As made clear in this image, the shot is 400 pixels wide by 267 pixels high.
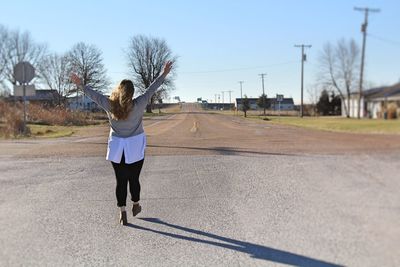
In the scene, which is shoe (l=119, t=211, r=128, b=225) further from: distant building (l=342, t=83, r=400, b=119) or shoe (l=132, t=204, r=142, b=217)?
distant building (l=342, t=83, r=400, b=119)

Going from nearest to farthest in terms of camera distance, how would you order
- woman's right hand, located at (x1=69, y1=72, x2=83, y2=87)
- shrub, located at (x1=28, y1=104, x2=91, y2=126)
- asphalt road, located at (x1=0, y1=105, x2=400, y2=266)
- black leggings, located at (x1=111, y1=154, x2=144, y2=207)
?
asphalt road, located at (x1=0, y1=105, x2=400, y2=266), black leggings, located at (x1=111, y1=154, x2=144, y2=207), woman's right hand, located at (x1=69, y1=72, x2=83, y2=87), shrub, located at (x1=28, y1=104, x2=91, y2=126)

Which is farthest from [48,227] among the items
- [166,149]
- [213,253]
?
[166,149]

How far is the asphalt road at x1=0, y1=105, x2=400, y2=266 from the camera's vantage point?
16.8ft

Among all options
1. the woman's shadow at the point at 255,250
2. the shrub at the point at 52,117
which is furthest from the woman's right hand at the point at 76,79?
the shrub at the point at 52,117

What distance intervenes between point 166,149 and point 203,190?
6293 mm

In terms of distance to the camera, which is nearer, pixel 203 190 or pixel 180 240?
pixel 180 240

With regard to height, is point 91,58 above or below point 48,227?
above

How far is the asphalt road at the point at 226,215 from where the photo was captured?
16.8ft

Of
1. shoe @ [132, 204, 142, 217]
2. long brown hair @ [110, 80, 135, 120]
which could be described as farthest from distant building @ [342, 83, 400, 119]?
shoe @ [132, 204, 142, 217]

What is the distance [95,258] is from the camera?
5367 millimetres

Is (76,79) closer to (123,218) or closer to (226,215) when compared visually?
(123,218)

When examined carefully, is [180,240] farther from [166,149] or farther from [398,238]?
[166,149]

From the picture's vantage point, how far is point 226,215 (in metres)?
6.98

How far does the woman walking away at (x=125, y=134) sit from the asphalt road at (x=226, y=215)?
0.49m
